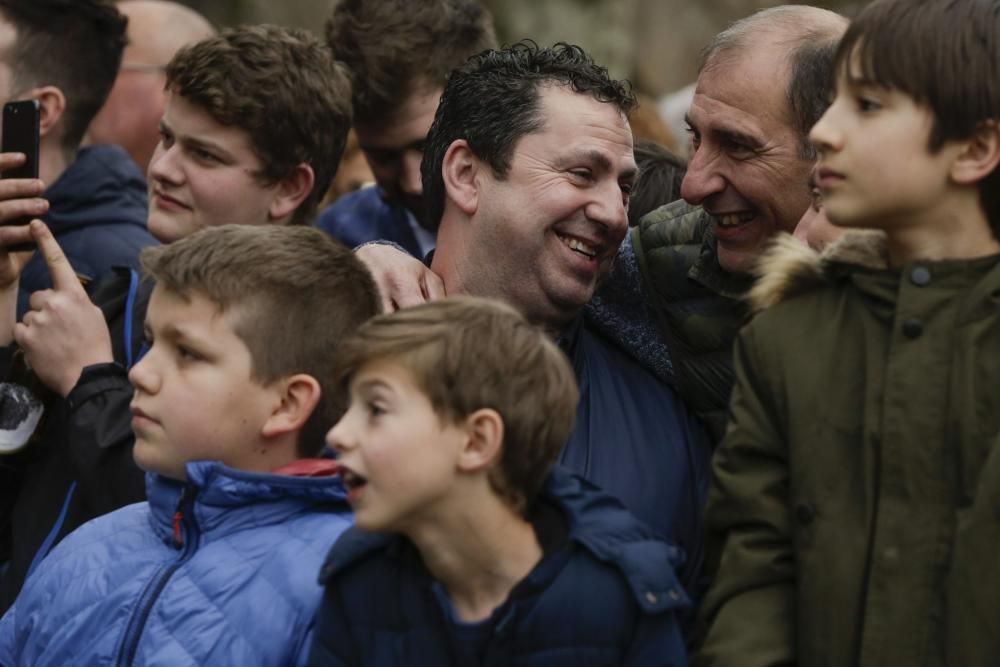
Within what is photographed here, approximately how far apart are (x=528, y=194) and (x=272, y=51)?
1.12m

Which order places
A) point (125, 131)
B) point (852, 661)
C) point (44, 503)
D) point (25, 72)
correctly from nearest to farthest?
point (852, 661) < point (44, 503) < point (25, 72) < point (125, 131)

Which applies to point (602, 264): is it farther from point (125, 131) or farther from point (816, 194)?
point (125, 131)

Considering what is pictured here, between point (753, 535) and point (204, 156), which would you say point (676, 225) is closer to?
point (753, 535)

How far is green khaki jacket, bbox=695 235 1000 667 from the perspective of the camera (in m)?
2.70

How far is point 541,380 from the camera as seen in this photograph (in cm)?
288

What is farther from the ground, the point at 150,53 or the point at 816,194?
the point at 816,194

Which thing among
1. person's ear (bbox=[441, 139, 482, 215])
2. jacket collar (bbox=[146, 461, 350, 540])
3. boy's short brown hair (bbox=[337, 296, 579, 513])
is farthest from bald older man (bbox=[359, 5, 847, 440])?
boy's short brown hair (bbox=[337, 296, 579, 513])

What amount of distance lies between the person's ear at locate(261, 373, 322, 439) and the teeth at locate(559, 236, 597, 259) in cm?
81

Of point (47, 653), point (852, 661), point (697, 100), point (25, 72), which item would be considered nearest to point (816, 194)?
point (697, 100)

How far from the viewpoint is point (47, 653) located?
3330 mm

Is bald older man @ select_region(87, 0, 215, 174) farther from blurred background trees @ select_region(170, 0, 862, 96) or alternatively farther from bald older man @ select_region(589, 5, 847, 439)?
blurred background trees @ select_region(170, 0, 862, 96)

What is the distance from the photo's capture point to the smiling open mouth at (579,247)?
3.91m

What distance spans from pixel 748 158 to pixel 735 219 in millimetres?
143

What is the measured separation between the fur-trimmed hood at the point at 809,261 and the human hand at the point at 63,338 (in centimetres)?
171
